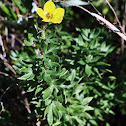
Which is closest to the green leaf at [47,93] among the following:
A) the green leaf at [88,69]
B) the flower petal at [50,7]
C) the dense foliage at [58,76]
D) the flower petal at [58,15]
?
the dense foliage at [58,76]

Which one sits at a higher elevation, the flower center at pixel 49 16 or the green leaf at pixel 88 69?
the flower center at pixel 49 16

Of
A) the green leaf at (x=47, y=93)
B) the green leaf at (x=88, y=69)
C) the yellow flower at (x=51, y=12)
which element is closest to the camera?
the green leaf at (x=47, y=93)

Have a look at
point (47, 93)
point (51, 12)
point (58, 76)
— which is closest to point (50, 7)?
point (51, 12)

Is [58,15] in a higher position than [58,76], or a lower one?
higher

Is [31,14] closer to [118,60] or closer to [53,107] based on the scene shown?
[53,107]

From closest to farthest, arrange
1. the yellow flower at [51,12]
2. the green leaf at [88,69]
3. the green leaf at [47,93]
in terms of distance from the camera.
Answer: the green leaf at [47,93] < the yellow flower at [51,12] < the green leaf at [88,69]

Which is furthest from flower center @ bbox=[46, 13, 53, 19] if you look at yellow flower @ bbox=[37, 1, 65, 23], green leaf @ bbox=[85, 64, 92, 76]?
green leaf @ bbox=[85, 64, 92, 76]

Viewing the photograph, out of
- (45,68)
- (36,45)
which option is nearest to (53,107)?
(45,68)

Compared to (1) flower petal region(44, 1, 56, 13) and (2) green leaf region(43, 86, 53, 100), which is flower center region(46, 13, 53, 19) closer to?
(1) flower petal region(44, 1, 56, 13)

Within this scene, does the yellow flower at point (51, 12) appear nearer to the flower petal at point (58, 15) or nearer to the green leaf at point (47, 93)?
the flower petal at point (58, 15)

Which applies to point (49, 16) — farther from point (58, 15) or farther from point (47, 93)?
point (47, 93)

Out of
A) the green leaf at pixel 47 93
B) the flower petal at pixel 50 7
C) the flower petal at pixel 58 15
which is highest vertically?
the flower petal at pixel 50 7
